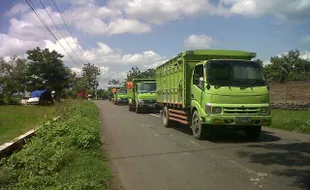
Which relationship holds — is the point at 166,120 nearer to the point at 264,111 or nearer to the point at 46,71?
the point at 264,111

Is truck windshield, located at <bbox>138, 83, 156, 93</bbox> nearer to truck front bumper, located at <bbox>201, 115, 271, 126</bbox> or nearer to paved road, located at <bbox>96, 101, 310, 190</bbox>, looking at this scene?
paved road, located at <bbox>96, 101, 310, 190</bbox>

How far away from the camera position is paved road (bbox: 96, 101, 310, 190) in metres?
6.15

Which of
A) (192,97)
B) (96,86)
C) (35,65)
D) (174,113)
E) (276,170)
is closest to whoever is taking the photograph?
(276,170)

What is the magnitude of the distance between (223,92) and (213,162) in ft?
9.83

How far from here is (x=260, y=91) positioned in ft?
33.9

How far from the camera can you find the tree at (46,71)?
52.2 metres

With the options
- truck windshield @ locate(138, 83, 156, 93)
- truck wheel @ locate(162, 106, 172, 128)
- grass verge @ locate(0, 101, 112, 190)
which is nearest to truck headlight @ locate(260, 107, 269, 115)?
grass verge @ locate(0, 101, 112, 190)

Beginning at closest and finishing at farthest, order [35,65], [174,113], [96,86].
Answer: [174,113]
[35,65]
[96,86]

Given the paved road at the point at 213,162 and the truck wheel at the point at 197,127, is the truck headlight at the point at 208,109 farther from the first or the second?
the paved road at the point at 213,162

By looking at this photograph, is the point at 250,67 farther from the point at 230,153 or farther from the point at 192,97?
the point at 230,153

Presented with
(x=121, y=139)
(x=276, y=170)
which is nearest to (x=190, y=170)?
(x=276, y=170)

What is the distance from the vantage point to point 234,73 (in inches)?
420

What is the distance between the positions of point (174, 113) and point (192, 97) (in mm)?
2650

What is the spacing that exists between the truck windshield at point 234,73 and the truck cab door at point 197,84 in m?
0.44
